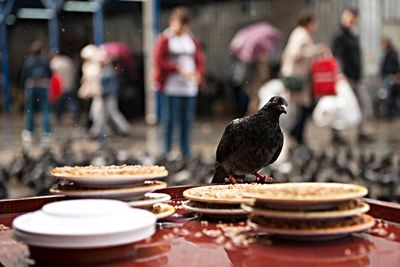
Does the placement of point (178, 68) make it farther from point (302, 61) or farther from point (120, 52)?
point (120, 52)

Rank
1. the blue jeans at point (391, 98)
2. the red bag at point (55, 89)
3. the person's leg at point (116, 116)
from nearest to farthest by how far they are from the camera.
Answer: the red bag at point (55, 89)
the person's leg at point (116, 116)
the blue jeans at point (391, 98)

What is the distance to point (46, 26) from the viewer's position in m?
6.66

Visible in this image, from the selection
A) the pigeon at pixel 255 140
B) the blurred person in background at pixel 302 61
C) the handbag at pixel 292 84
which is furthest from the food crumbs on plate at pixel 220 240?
the blurred person in background at pixel 302 61

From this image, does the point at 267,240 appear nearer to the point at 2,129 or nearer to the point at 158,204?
the point at 158,204

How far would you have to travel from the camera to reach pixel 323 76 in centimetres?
545

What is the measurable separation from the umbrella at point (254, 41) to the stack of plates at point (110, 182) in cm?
411

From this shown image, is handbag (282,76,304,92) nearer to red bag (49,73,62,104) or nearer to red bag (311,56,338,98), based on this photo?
red bag (311,56,338,98)

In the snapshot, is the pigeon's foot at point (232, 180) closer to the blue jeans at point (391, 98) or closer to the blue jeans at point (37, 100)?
the blue jeans at point (37, 100)

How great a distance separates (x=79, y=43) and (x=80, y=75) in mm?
1197

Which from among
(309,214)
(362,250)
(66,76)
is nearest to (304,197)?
(309,214)

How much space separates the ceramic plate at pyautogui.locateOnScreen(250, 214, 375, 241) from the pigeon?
1.28 feet

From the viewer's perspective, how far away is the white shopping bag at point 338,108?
5.81 m

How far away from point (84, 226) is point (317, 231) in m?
0.38

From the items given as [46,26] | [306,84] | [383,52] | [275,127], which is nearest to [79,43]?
[306,84]
